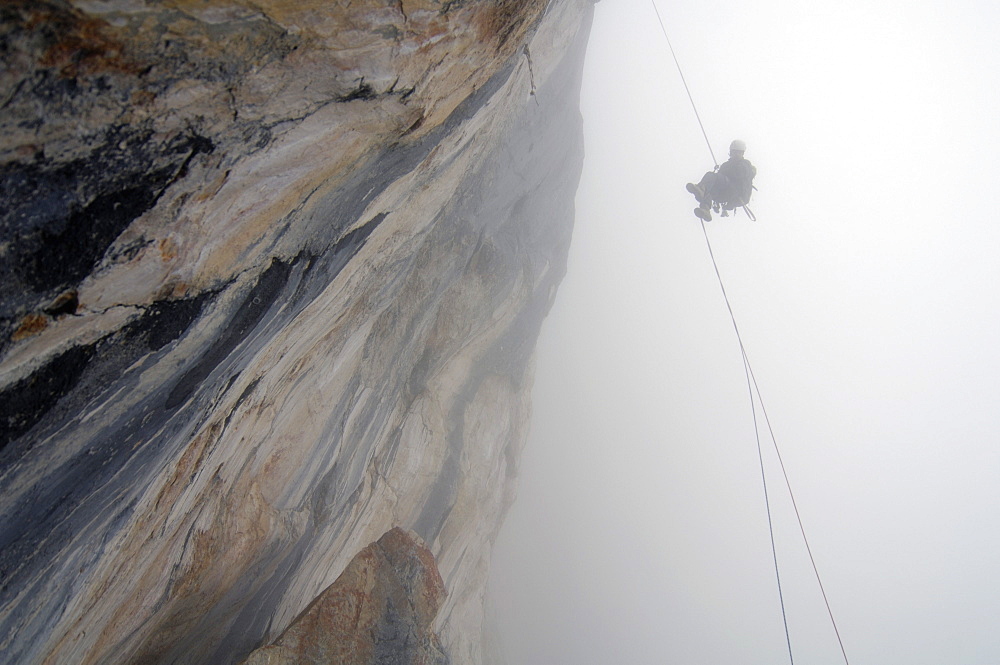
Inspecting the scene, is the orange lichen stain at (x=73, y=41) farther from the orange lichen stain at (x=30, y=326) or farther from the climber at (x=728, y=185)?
the climber at (x=728, y=185)

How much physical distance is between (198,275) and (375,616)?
3.90m

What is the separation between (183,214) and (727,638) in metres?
55.6

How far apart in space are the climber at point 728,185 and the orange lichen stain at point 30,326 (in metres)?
9.36

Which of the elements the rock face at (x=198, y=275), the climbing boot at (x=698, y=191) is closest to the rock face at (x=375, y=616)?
the rock face at (x=198, y=275)

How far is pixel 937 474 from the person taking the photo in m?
70.1

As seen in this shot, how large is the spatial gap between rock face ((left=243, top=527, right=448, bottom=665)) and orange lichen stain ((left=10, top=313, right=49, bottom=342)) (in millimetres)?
3601

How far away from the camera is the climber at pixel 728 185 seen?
8.87 meters

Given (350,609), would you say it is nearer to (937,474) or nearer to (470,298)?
(470,298)

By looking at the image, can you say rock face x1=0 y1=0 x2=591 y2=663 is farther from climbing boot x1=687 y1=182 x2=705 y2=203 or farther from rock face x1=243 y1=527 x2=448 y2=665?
climbing boot x1=687 y1=182 x2=705 y2=203

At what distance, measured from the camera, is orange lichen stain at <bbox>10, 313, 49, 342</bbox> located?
164 centimetres

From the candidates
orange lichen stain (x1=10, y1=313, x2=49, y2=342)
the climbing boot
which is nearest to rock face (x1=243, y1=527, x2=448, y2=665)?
orange lichen stain (x1=10, y1=313, x2=49, y2=342)

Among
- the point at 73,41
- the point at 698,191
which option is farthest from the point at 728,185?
the point at 73,41

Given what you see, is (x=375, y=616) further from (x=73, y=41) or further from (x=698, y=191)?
(x=698, y=191)

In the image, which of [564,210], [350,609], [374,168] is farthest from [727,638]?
[374,168]
